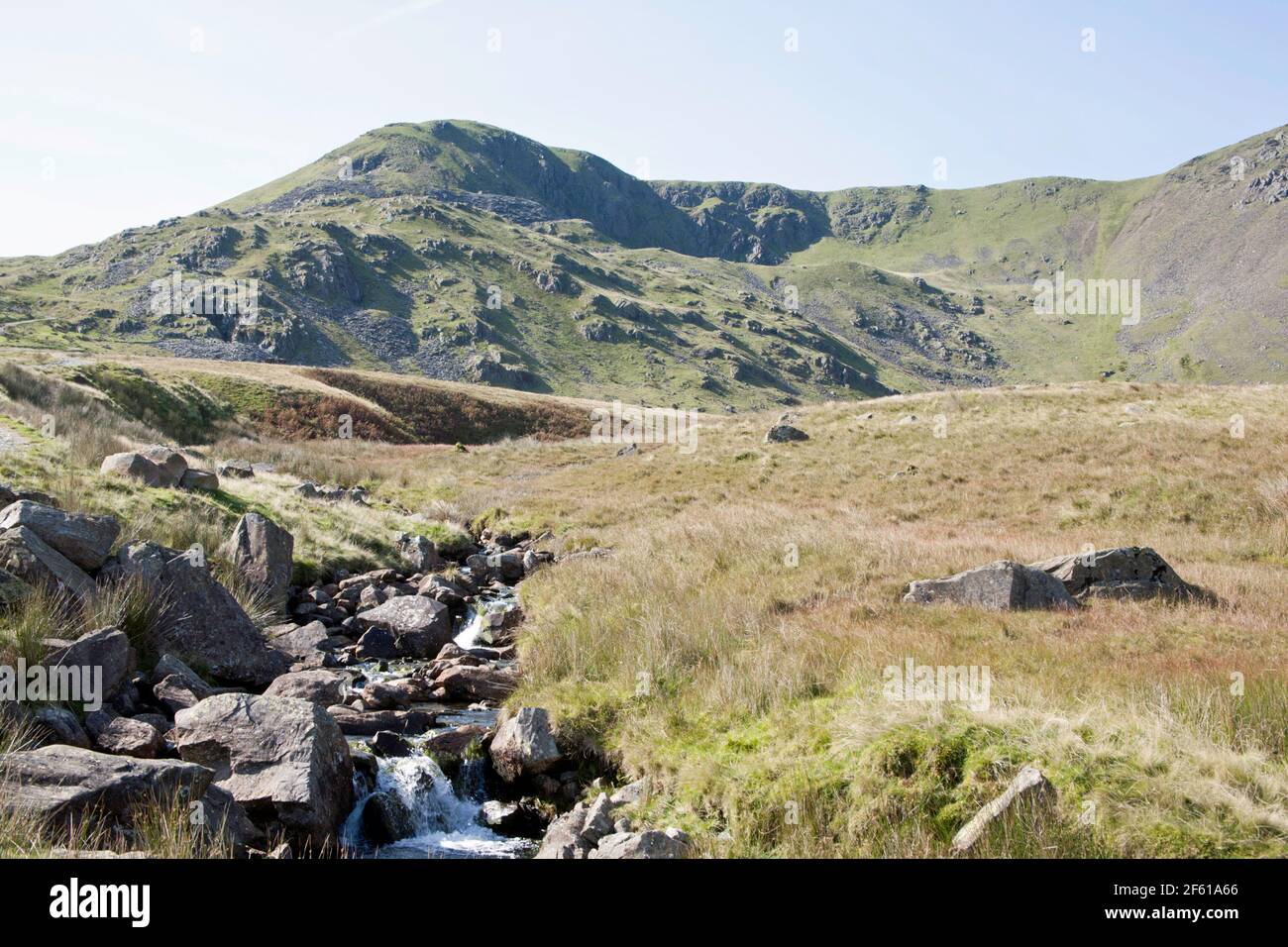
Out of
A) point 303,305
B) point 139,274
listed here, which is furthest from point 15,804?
point 139,274

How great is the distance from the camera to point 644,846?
6.82 meters

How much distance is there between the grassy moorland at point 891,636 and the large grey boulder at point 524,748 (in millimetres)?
492

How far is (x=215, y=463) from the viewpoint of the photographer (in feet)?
91.1

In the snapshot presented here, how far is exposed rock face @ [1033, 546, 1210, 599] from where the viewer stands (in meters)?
12.5

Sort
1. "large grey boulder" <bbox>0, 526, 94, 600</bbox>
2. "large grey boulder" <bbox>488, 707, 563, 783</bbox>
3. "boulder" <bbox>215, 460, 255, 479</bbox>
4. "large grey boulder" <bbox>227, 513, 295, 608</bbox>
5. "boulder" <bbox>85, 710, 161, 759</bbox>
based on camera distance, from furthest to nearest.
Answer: "boulder" <bbox>215, 460, 255, 479</bbox> → "large grey boulder" <bbox>227, 513, 295, 608</bbox> → "large grey boulder" <bbox>0, 526, 94, 600</bbox> → "large grey boulder" <bbox>488, 707, 563, 783</bbox> → "boulder" <bbox>85, 710, 161, 759</bbox>

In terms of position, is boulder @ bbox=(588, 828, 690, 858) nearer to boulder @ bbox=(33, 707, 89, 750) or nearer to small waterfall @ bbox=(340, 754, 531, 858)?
small waterfall @ bbox=(340, 754, 531, 858)

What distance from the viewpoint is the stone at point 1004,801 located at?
6.44 metres

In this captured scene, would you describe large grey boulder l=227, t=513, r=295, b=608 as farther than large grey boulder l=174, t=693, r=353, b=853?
Yes

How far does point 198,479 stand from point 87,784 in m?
16.0

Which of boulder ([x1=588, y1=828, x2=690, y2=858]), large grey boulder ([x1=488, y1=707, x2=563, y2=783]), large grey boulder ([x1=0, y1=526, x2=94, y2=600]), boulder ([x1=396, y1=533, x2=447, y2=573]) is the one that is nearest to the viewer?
boulder ([x1=588, y1=828, x2=690, y2=858])

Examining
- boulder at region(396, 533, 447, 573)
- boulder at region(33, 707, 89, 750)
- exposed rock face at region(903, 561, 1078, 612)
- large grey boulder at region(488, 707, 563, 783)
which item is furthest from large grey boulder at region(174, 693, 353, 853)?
boulder at region(396, 533, 447, 573)

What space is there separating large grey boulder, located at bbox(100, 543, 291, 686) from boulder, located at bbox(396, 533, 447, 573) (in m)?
8.93

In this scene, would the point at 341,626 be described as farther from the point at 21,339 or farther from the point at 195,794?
the point at 21,339

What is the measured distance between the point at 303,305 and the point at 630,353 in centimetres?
7286
